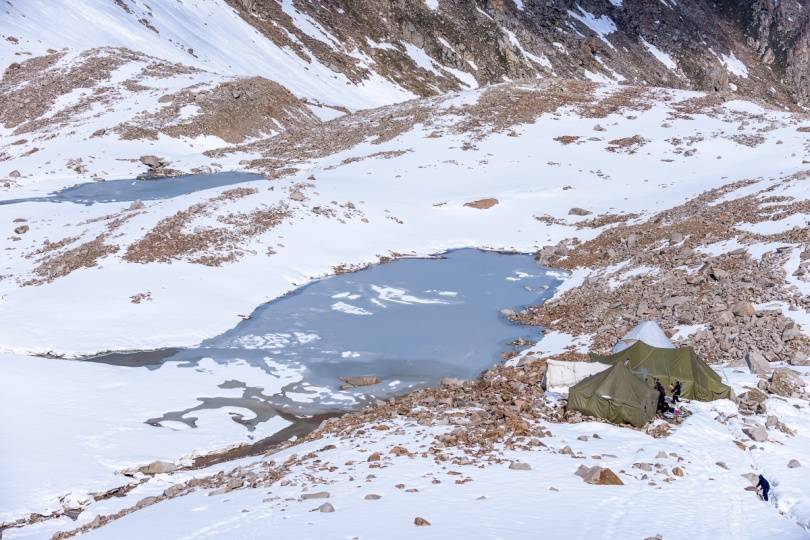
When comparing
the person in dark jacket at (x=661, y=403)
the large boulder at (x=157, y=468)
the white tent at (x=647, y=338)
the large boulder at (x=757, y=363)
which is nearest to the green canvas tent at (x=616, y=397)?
the person in dark jacket at (x=661, y=403)

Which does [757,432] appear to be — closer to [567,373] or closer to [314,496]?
[567,373]

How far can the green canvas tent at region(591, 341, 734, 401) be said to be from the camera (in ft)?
62.6

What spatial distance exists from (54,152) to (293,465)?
41.4m

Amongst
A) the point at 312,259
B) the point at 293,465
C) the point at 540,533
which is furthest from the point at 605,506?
the point at 312,259

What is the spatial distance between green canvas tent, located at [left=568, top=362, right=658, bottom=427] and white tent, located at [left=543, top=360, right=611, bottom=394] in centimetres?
91

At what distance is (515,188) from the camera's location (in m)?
46.2

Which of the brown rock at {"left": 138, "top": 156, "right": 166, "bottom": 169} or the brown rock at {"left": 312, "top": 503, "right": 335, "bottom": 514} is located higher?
the brown rock at {"left": 312, "top": 503, "right": 335, "bottom": 514}

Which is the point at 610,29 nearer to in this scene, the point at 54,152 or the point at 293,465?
the point at 54,152

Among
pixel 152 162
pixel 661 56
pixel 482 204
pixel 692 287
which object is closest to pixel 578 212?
pixel 482 204

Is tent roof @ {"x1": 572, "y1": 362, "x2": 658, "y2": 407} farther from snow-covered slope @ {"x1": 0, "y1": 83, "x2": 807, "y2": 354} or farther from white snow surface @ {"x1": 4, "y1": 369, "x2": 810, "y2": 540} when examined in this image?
snow-covered slope @ {"x1": 0, "y1": 83, "x2": 807, "y2": 354}

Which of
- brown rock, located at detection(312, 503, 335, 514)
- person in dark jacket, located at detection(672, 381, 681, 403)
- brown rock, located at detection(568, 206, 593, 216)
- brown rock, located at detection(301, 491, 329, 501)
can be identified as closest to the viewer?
brown rock, located at detection(312, 503, 335, 514)

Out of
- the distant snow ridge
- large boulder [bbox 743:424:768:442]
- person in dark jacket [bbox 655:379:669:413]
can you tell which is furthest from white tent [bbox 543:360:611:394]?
the distant snow ridge

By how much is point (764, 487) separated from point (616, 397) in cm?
454

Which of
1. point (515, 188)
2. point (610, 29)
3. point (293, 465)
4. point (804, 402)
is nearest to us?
point (293, 465)
